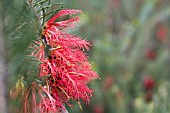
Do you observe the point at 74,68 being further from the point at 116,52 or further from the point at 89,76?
the point at 116,52

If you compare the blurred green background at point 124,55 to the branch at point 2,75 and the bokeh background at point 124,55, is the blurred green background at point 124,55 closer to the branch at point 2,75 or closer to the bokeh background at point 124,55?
the bokeh background at point 124,55

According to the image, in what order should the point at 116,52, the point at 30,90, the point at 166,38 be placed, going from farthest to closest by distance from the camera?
1. the point at 166,38
2. the point at 116,52
3. the point at 30,90

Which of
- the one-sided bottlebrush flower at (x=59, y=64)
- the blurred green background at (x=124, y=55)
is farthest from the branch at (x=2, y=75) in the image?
the blurred green background at (x=124, y=55)

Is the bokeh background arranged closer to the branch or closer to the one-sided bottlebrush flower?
the one-sided bottlebrush flower

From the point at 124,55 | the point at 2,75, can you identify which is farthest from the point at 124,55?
the point at 2,75

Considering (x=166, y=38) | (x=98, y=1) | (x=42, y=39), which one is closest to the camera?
(x=42, y=39)

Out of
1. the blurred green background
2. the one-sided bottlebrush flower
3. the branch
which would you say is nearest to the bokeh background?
the blurred green background

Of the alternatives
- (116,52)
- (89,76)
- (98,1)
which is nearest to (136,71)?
(116,52)

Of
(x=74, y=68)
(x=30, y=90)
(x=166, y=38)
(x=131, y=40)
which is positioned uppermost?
(x=166, y=38)
